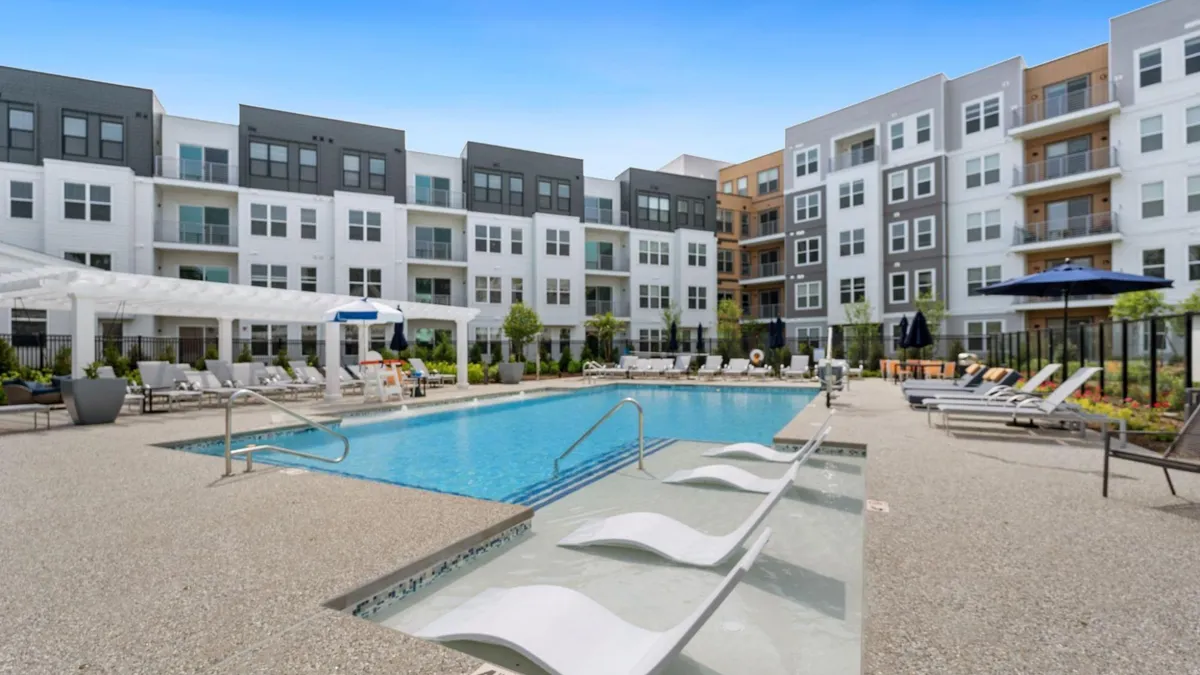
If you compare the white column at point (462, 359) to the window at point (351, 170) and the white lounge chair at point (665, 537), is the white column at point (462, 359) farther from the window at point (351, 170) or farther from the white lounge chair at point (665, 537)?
the white lounge chair at point (665, 537)

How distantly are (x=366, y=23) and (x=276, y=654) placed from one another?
36.1ft

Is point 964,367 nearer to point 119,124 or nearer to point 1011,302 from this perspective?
point 1011,302

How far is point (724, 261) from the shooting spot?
39.3 meters

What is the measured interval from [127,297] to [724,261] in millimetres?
33322

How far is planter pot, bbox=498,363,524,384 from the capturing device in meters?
21.0

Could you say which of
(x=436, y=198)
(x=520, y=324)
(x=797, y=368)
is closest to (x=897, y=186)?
(x=797, y=368)

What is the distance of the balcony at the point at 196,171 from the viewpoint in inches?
957

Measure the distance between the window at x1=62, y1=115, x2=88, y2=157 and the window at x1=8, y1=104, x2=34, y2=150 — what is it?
3.23ft

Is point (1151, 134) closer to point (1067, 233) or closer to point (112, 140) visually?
point (1067, 233)

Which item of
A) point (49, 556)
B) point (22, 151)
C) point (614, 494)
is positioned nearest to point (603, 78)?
point (614, 494)

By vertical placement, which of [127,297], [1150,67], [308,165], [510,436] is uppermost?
[1150,67]

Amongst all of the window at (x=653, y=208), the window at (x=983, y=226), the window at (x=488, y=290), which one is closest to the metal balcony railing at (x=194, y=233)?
the window at (x=488, y=290)

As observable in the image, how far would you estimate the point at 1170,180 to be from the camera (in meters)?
22.6

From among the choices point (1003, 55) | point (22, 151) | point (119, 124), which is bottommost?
point (22, 151)
